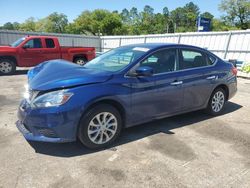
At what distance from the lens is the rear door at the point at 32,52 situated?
11320 mm

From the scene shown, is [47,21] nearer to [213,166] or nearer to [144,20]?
[144,20]

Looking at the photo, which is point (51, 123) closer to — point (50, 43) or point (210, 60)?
point (210, 60)

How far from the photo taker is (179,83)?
4.51 metres

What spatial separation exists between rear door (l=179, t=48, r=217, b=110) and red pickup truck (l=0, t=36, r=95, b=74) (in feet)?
28.1

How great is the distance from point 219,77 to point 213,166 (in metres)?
2.46

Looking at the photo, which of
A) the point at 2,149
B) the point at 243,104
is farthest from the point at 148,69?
the point at 243,104

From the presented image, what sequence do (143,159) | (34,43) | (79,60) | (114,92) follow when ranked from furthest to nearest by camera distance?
(79,60), (34,43), (114,92), (143,159)

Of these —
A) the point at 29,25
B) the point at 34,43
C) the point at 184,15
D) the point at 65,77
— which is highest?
the point at 184,15

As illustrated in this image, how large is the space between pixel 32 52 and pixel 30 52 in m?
0.09

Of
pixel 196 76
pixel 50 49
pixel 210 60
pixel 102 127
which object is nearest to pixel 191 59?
pixel 196 76

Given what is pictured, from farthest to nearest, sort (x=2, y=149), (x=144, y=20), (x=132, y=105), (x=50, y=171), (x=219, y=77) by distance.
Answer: (x=144, y=20) → (x=219, y=77) → (x=132, y=105) → (x=2, y=149) → (x=50, y=171)

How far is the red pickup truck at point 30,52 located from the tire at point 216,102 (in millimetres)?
8660

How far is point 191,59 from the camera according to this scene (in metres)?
4.92

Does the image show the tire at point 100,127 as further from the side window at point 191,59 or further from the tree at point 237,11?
the tree at point 237,11
